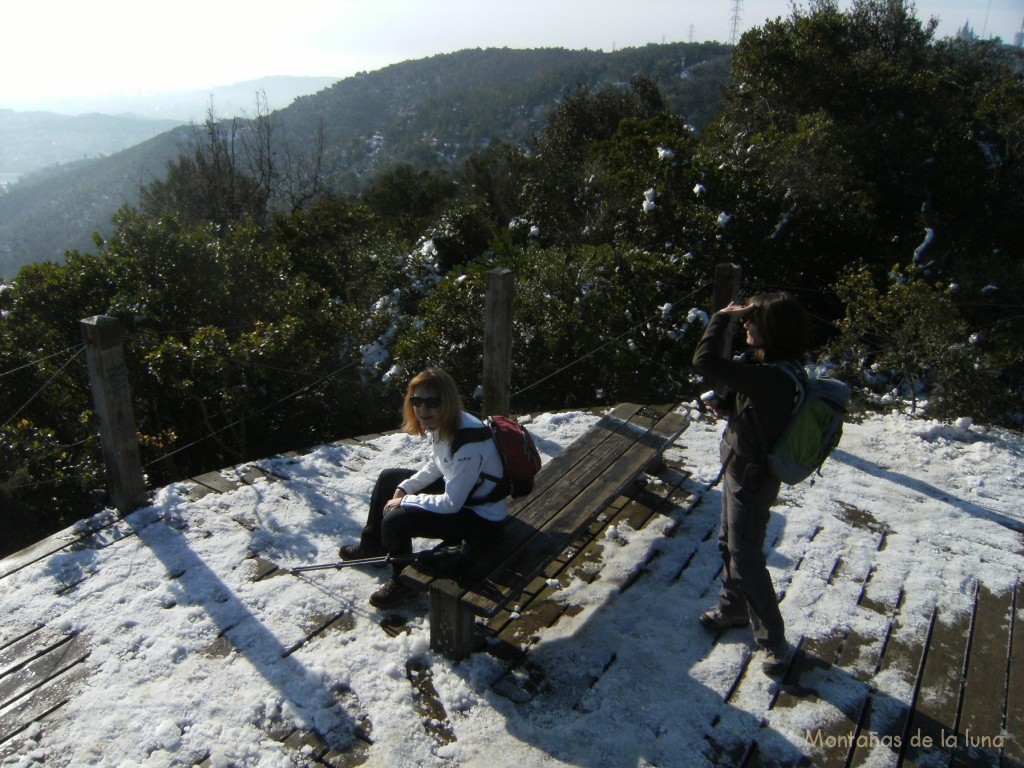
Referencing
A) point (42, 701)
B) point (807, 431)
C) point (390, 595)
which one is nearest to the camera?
point (807, 431)

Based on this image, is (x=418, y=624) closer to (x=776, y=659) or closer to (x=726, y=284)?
(x=776, y=659)

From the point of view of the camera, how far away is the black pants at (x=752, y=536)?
2779 millimetres

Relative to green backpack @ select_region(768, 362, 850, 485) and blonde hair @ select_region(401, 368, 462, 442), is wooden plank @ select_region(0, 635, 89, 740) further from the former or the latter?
green backpack @ select_region(768, 362, 850, 485)

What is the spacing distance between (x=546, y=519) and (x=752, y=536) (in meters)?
0.94

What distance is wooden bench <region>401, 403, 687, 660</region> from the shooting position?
286 cm

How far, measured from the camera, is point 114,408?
12.9ft

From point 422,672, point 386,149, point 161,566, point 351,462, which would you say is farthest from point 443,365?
point 386,149

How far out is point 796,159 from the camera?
40.5ft

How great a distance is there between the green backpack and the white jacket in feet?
3.72

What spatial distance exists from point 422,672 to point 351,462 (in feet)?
6.75

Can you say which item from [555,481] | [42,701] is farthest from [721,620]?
[42,701]

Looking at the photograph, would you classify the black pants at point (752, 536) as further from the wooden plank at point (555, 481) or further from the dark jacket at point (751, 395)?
the wooden plank at point (555, 481)

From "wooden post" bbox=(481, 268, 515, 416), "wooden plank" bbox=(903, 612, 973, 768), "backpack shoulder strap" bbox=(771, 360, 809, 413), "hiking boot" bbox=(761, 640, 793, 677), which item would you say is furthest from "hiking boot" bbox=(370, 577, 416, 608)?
"wooden plank" bbox=(903, 612, 973, 768)

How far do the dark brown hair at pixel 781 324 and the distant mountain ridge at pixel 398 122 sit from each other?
197 ft
